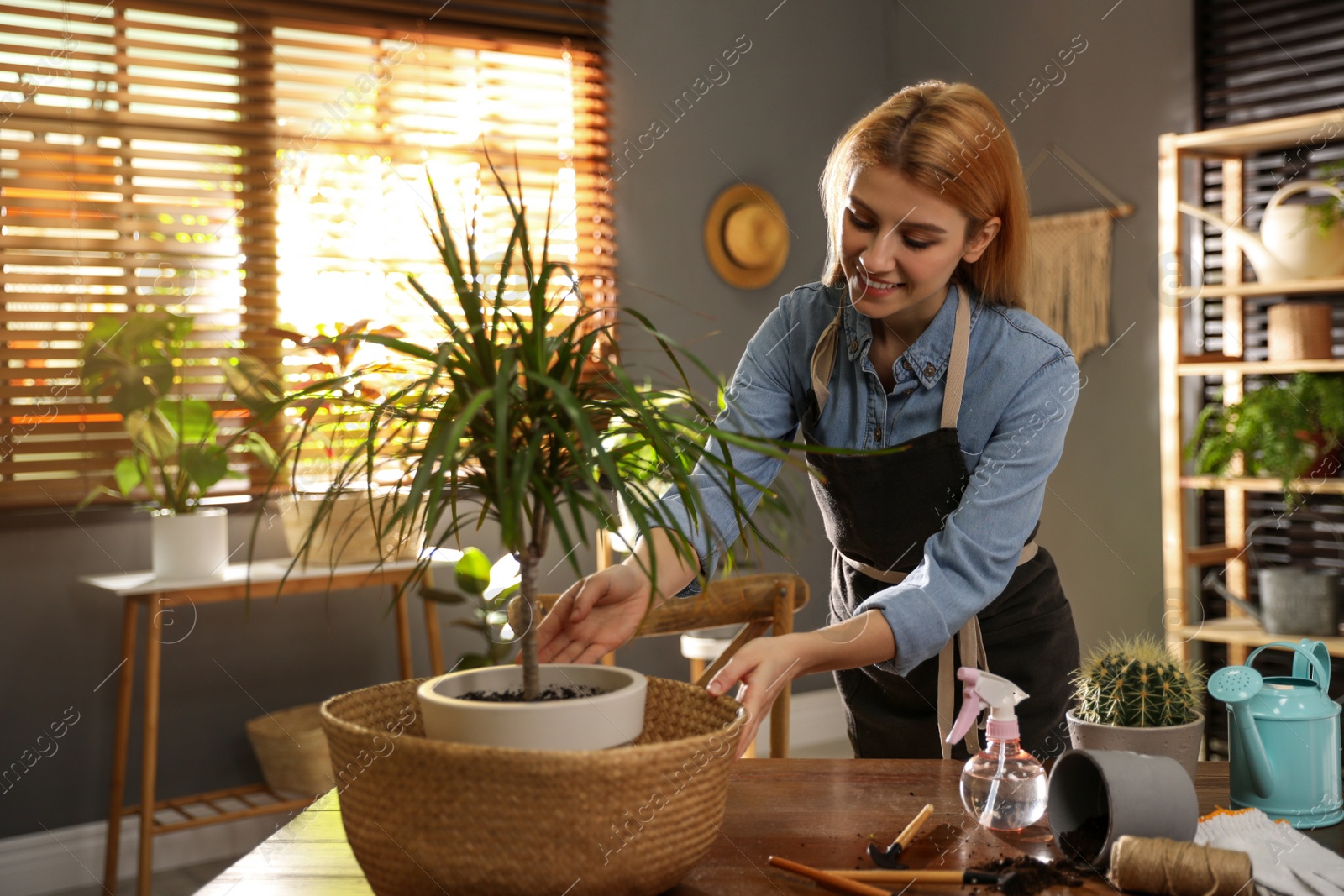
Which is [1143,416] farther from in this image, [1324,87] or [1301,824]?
[1301,824]

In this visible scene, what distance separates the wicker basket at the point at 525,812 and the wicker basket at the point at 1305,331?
8.81 ft

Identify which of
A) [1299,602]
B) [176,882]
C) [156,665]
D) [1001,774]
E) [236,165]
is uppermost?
[236,165]

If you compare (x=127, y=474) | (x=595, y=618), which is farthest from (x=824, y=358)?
(x=127, y=474)

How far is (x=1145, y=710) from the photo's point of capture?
1.11 metres

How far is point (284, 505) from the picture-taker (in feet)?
10.00

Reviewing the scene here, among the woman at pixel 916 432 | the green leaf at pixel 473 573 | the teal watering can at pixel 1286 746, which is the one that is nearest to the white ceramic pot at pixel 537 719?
the woman at pixel 916 432

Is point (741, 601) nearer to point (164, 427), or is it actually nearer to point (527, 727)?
point (527, 727)

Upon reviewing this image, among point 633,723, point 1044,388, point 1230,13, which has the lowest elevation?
point 633,723

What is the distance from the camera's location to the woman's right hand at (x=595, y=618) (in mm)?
1254

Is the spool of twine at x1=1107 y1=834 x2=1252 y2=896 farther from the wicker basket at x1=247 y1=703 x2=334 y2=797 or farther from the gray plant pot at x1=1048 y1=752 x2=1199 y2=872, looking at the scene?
the wicker basket at x1=247 y1=703 x2=334 y2=797

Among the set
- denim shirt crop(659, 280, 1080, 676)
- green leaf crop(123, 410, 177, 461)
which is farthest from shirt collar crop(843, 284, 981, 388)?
green leaf crop(123, 410, 177, 461)

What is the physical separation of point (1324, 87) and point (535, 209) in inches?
89.8

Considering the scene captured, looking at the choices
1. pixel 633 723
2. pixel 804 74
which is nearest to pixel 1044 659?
pixel 633 723

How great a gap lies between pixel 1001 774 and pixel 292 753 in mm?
2383
